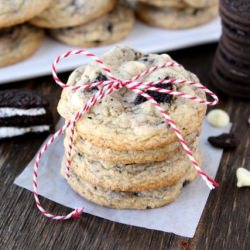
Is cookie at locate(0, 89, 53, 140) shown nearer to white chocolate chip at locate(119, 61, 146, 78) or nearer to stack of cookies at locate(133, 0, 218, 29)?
white chocolate chip at locate(119, 61, 146, 78)

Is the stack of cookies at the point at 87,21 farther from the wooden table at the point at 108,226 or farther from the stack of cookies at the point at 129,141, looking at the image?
the wooden table at the point at 108,226

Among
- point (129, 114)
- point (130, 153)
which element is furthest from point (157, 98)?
point (130, 153)

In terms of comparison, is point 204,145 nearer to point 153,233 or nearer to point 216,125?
point 216,125

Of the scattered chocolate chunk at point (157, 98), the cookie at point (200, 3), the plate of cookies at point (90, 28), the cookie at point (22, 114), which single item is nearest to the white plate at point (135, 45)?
the plate of cookies at point (90, 28)

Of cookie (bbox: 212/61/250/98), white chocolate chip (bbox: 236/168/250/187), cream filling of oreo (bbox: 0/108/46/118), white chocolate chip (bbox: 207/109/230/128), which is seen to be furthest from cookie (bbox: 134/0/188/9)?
white chocolate chip (bbox: 236/168/250/187)

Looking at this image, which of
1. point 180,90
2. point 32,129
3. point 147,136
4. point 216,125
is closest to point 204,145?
point 216,125
